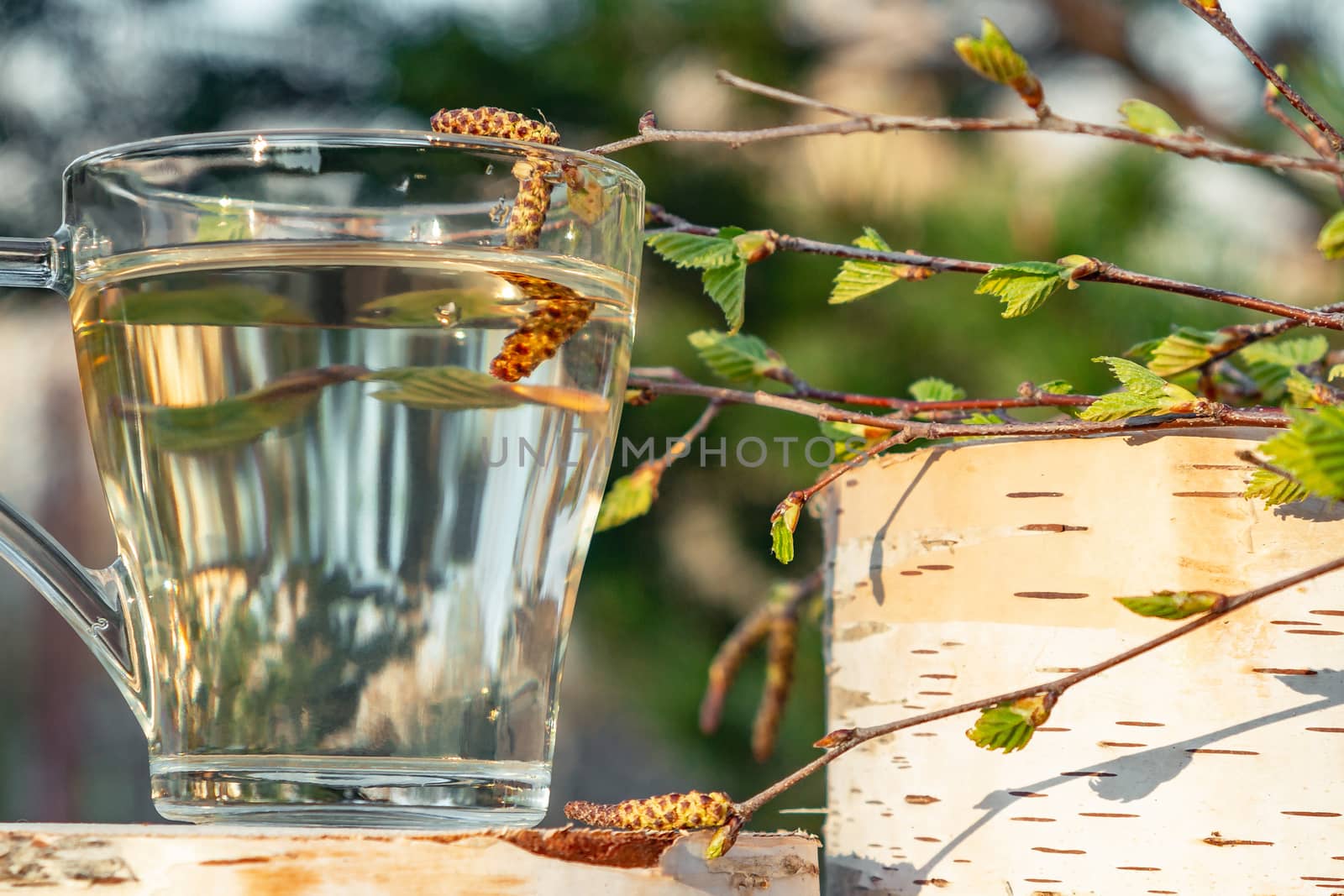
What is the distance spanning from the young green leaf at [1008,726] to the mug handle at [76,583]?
38 centimetres

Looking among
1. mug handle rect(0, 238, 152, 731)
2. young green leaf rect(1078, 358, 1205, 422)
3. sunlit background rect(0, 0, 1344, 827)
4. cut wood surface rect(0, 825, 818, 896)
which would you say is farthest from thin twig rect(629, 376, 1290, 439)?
sunlit background rect(0, 0, 1344, 827)

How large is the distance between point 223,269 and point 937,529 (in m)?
0.36

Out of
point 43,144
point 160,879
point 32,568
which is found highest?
point 43,144

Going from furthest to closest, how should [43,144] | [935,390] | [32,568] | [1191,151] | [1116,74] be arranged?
[1116,74] → [43,144] → [935,390] → [32,568] → [1191,151]

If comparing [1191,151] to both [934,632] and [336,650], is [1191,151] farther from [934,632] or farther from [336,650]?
[336,650]

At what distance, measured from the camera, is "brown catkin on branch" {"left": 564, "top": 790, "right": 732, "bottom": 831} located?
1.58ft

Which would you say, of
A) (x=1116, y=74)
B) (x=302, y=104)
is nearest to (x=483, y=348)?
(x=302, y=104)

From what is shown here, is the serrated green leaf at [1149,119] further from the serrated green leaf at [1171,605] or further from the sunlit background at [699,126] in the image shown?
the sunlit background at [699,126]

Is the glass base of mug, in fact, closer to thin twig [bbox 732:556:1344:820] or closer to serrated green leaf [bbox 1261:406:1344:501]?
thin twig [bbox 732:556:1344:820]

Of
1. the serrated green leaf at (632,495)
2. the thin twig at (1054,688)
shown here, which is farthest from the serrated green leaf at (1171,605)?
the serrated green leaf at (632,495)

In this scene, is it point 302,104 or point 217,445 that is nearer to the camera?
point 217,445

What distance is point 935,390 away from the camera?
696 millimetres

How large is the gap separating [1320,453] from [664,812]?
0.95 feet

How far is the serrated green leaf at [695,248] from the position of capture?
0.58 m
